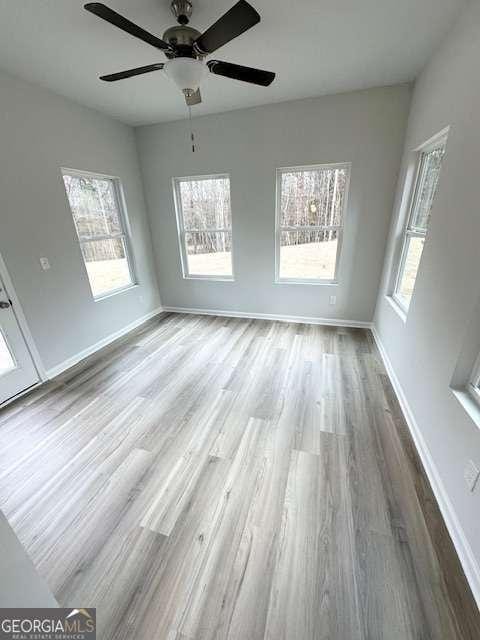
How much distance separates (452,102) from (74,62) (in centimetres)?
286

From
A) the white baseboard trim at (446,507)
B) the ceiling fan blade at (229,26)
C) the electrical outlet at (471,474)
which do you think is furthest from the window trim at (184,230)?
the electrical outlet at (471,474)

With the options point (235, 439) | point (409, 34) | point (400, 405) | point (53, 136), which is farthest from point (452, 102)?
point (53, 136)

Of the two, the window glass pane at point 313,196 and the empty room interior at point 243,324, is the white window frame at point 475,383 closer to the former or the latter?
the empty room interior at point 243,324

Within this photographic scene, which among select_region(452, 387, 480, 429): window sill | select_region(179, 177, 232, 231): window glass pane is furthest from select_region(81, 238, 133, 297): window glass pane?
select_region(452, 387, 480, 429): window sill

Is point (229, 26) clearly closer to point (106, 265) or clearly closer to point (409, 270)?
point (409, 270)

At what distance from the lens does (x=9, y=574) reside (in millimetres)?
691

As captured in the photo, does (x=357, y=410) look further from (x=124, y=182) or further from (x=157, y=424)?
(x=124, y=182)

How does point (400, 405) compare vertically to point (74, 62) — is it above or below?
below

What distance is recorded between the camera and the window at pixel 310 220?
10.4 ft

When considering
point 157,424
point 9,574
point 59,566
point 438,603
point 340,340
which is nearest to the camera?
point 9,574

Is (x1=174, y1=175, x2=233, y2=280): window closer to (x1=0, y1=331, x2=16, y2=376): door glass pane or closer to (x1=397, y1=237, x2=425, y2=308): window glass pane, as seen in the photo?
(x1=397, y1=237, x2=425, y2=308): window glass pane

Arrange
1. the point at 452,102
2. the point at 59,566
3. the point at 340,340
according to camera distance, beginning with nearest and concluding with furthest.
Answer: the point at 59,566 < the point at 452,102 < the point at 340,340

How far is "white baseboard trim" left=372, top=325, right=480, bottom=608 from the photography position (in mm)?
1098

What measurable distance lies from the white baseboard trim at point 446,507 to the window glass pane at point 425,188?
159 centimetres
